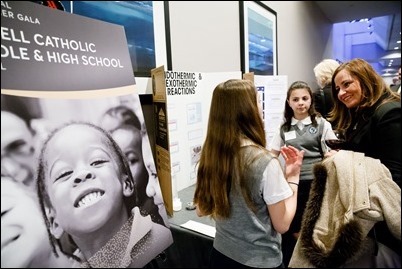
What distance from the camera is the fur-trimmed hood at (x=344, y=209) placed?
2.29ft

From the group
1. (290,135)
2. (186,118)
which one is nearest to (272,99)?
(290,135)

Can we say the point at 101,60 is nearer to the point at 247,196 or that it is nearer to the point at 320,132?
the point at 247,196

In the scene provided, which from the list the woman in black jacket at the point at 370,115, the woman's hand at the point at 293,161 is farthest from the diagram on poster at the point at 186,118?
the woman in black jacket at the point at 370,115

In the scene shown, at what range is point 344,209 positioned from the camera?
0.83 m

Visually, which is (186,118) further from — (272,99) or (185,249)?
(272,99)

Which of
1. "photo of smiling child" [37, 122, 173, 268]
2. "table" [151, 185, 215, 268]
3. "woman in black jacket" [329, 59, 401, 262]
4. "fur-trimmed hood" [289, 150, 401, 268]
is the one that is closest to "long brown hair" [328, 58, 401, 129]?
"woman in black jacket" [329, 59, 401, 262]

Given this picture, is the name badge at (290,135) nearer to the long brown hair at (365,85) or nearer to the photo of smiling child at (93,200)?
the long brown hair at (365,85)

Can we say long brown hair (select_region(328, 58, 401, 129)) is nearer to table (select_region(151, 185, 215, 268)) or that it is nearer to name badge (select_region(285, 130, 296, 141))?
table (select_region(151, 185, 215, 268))

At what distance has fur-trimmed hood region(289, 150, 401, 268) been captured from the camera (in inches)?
27.4

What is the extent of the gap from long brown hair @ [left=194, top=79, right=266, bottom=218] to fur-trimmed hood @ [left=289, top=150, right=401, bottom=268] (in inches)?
9.7

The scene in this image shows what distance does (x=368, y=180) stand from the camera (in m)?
0.78

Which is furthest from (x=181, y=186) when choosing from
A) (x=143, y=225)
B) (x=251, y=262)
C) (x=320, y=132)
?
(x=320, y=132)

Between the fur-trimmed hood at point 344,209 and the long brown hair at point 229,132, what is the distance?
0.25m

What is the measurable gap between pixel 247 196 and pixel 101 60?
2.36 feet
